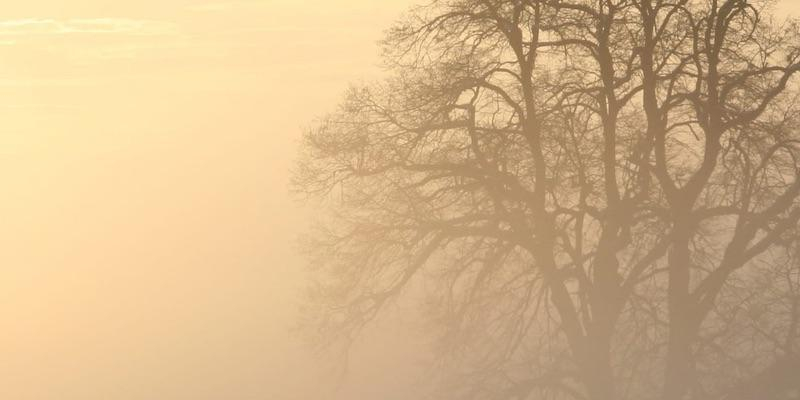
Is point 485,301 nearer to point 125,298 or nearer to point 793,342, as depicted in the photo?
point 793,342

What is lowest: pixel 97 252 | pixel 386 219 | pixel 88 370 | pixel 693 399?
pixel 693 399

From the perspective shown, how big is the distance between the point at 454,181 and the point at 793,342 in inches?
227

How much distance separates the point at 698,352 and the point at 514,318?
9.48 ft

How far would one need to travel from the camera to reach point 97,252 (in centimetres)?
7875

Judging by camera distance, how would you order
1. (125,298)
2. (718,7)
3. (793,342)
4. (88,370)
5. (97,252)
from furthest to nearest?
(97,252)
(125,298)
(88,370)
(793,342)
(718,7)

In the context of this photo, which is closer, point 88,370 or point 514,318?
point 514,318

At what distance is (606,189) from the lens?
21.3 meters

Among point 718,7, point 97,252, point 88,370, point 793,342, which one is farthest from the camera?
point 97,252

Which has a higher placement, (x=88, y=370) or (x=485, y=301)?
(x=88, y=370)

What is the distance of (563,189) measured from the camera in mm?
21906

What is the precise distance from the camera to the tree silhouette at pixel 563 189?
2111 centimetres

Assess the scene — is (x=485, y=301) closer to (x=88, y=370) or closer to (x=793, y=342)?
(x=793, y=342)

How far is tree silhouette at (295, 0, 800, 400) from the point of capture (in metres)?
21.1

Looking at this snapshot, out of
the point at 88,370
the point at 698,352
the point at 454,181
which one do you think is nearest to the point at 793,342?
the point at 698,352
